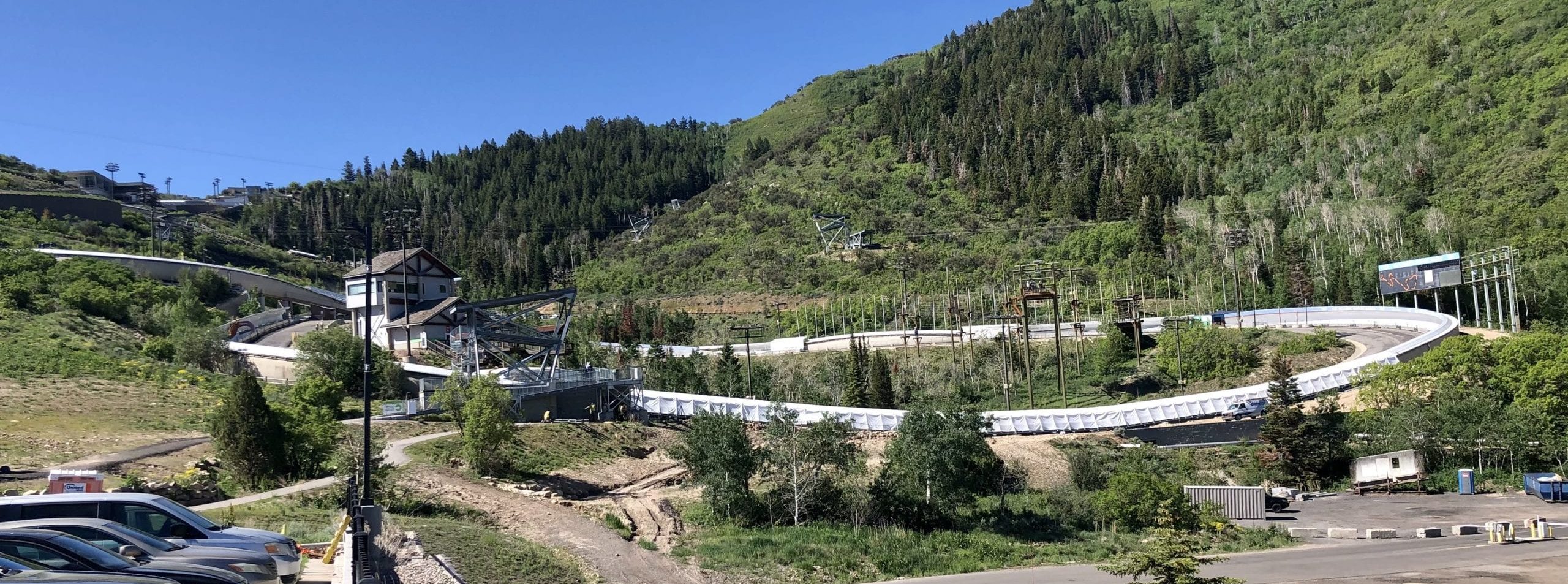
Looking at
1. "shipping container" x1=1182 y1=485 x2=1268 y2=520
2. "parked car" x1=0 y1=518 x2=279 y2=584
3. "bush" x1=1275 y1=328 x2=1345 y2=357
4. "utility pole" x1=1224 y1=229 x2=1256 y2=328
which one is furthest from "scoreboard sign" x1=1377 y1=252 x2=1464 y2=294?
"parked car" x1=0 y1=518 x2=279 y2=584

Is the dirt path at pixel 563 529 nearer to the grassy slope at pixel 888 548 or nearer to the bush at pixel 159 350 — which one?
the grassy slope at pixel 888 548

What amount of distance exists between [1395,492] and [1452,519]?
851 centimetres

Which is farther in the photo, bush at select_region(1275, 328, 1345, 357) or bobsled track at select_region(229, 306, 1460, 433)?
bush at select_region(1275, 328, 1345, 357)

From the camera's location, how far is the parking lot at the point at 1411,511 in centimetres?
3475

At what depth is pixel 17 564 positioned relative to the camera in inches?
471

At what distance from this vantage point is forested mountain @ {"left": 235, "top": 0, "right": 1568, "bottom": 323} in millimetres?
92562

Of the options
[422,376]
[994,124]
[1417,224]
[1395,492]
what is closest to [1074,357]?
[1395,492]

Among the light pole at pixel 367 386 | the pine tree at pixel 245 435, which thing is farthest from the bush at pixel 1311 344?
the light pole at pixel 367 386

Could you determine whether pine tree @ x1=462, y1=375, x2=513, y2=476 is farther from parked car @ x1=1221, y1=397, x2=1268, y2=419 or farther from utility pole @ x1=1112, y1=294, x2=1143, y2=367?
utility pole @ x1=1112, y1=294, x2=1143, y2=367

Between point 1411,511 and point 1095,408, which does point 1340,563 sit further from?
point 1095,408

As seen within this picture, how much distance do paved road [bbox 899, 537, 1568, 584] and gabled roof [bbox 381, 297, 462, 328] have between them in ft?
→ 138

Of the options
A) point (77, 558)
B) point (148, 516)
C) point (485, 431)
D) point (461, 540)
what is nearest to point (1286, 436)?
point (485, 431)

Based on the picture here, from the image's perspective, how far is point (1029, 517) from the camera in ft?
123

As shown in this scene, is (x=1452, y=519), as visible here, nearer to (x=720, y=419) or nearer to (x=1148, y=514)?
(x=1148, y=514)
